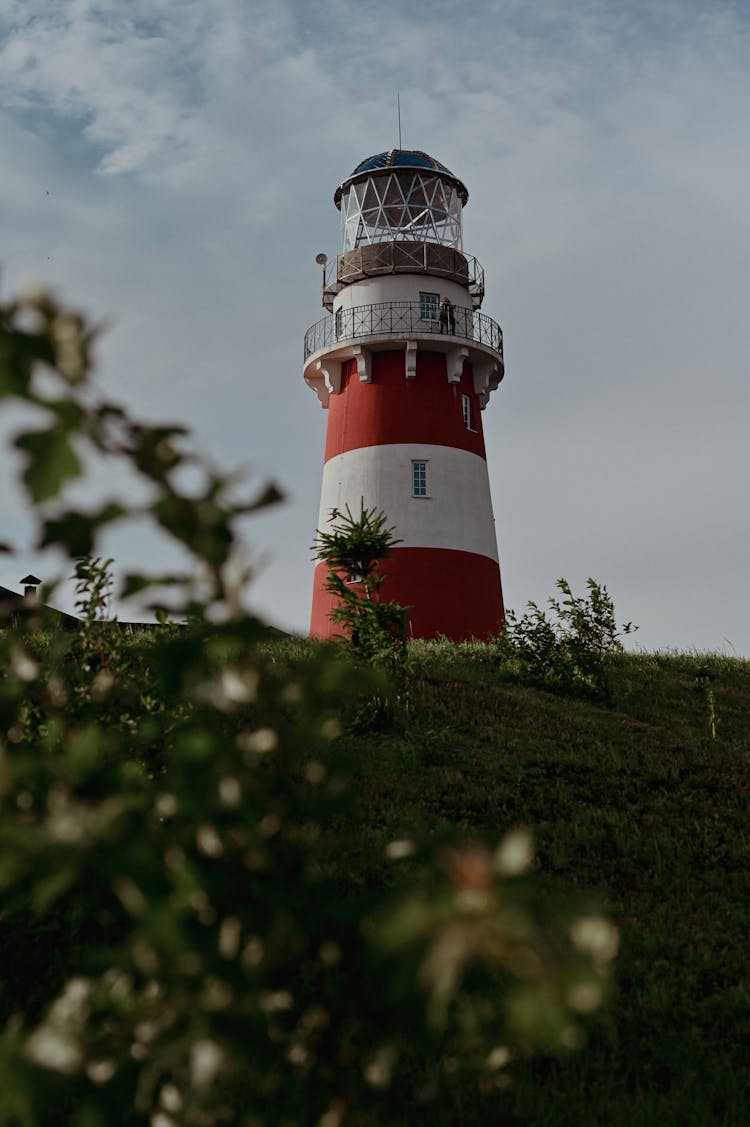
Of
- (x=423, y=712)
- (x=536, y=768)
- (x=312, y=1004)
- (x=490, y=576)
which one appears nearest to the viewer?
(x=312, y=1004)

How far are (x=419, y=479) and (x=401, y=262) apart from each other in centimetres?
637

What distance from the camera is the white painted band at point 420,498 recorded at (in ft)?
78.3

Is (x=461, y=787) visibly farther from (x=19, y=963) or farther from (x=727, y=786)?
(x=19, y=963)

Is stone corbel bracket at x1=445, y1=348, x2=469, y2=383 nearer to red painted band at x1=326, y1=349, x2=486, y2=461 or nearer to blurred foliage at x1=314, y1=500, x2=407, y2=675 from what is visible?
red painted band at x1=326, y1=349, x2=486, y2=461

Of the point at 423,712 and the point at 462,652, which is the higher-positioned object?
the point at 462,652

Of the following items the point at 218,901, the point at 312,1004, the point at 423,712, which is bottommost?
the point at 312,1004

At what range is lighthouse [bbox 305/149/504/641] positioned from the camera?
23.8 m

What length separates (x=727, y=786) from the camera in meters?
10.9

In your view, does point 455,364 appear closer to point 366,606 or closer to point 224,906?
point 366,606

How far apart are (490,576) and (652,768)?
45.8ft

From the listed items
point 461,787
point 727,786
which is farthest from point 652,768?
point 461,787

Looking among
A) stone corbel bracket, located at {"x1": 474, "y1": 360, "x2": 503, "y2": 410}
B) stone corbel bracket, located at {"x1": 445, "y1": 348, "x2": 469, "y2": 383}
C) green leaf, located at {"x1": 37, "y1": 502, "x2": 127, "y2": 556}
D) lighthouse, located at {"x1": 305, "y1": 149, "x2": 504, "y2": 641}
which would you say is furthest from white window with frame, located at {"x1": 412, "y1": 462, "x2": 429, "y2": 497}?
green leaf, located at {"x1": 37, "y1": 502, "x2": 127, "y2": 556}

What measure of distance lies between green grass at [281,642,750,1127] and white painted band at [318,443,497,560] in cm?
752

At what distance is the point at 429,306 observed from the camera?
85.4ft
